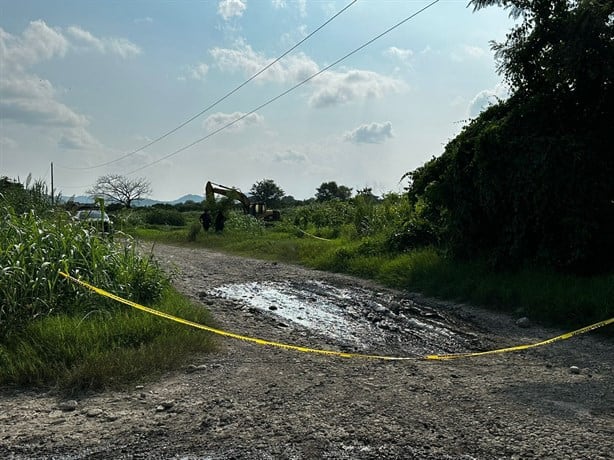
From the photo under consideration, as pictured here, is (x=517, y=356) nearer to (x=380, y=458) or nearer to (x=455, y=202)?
(x=380, y=458)

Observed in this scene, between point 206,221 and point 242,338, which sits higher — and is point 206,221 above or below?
above

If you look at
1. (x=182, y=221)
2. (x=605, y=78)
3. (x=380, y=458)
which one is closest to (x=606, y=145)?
(x=605, y=78)

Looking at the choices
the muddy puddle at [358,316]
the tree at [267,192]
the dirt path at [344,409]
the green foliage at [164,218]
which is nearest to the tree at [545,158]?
the muddy puddle at [358,316]

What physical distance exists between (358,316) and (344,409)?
3.60 metres

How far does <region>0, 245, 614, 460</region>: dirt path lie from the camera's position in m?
3.31

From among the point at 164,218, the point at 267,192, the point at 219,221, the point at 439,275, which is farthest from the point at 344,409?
the point at 267,192

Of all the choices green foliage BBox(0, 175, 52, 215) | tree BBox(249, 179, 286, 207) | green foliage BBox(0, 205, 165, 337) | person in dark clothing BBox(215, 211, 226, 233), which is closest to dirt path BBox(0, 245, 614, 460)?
green foliage BBox(0, 205, 165, 337)

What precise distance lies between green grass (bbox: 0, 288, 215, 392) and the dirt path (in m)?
0.19

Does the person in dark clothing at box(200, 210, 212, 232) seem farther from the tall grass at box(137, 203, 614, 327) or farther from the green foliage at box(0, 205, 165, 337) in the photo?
the green foliage at box(0, 205, 165, 337)

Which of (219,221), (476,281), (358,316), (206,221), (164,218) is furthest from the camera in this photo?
(164,218)

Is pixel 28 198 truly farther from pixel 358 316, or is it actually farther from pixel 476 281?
pixel 476 281

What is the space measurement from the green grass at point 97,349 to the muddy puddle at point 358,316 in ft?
5.88

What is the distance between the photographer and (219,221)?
24.5 metres

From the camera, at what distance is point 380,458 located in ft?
10.4
